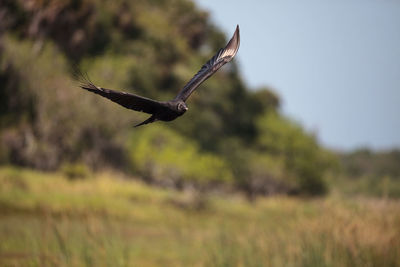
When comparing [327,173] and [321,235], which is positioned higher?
[327,173]

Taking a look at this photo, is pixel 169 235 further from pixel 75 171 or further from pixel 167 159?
pixel 167 159

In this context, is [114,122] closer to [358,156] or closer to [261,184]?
[261,184]

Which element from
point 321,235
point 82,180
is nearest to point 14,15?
point 82,180

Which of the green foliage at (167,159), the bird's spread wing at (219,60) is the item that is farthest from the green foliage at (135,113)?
the bird's spread wing at (219,60)

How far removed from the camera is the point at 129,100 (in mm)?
3812

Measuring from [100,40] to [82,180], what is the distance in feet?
45.2

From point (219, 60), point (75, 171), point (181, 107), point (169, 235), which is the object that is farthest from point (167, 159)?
point (181, 107)

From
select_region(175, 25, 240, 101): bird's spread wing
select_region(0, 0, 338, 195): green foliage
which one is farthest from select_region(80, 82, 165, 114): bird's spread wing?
select_region(0, 0, 338, 195): green foliage

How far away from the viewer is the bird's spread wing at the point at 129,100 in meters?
3.75

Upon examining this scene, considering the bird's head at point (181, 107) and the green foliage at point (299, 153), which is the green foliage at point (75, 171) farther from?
the bird's head at point (181, 107)

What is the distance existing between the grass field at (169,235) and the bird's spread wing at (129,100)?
4.45 m

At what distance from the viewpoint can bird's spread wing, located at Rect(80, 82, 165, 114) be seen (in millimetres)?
3748

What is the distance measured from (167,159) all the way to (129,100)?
3533 centimetres

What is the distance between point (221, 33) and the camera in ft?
180
